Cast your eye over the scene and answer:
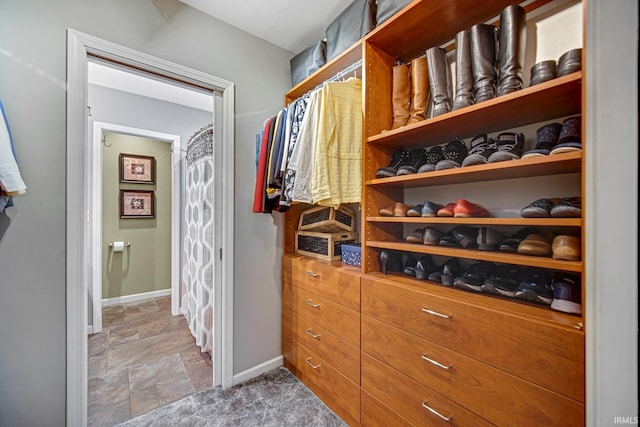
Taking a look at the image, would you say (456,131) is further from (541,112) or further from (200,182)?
(200,182)

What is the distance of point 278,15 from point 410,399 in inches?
88.0

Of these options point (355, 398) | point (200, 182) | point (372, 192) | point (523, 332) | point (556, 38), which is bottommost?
point (355, 398)

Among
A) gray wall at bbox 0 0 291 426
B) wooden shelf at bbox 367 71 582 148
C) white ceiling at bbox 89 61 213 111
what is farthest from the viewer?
white ceiling at bbox 89 61 213 111

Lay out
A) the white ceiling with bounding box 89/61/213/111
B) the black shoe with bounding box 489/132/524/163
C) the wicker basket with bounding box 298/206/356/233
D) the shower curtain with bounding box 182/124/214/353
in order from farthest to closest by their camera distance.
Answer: the white ceiling with bounding box 89/61/213/111 → the shower curtain with bounding box 182/124/214/353 → the wicker basket with bounding box 298/206/356/233 → the black shoe with bounding box 489/132/524/163

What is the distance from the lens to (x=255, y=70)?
1891 millimetres

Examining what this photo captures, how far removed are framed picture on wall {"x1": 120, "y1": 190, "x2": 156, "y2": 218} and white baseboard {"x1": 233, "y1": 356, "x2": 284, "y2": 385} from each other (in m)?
2.68

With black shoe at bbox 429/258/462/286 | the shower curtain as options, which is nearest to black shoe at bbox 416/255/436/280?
black shoe at bbox 429/258/462/286

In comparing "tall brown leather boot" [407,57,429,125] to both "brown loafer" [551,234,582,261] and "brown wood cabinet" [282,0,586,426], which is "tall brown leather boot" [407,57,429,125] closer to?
"brown wood cabinet" [282,0,586,426]

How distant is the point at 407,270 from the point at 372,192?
0.44 meters

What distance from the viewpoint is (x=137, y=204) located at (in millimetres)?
3451

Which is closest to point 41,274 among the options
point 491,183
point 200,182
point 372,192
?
point 200,182

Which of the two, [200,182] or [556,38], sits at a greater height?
[556,38]

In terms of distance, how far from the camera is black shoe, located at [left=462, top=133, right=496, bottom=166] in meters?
1.02

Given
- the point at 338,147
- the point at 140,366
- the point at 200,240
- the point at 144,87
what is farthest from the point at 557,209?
the point at 144,87
